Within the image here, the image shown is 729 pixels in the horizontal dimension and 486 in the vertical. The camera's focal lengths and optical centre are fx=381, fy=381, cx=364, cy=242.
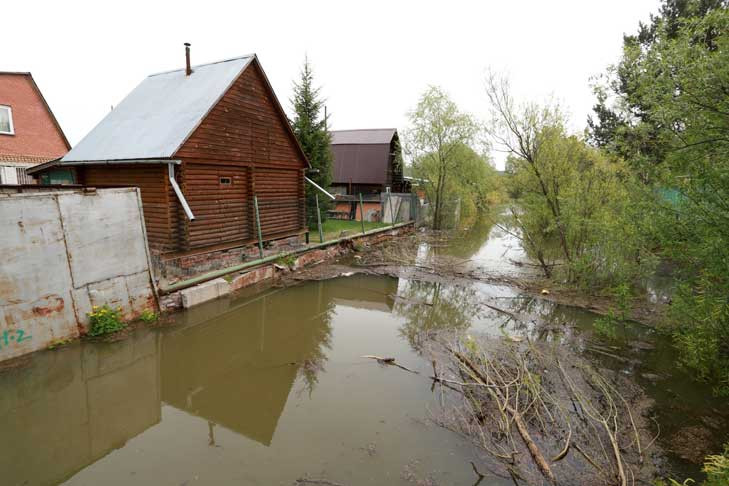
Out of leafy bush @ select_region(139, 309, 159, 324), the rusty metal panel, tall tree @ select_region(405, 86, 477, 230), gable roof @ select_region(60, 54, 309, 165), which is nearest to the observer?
the rusty metal panel

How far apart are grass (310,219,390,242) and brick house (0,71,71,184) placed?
12.5m

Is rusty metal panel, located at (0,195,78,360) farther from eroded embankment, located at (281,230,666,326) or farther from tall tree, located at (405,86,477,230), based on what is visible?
tall tree, located at (405,86,477,230)

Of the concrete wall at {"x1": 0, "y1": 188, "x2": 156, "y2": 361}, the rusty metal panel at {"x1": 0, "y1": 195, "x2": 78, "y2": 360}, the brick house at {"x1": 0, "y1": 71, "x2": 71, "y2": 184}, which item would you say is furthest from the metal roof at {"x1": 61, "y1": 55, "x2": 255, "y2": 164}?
the brick house at {"x1": 0, "y1": 71, "x2": 71, "y2": 184}

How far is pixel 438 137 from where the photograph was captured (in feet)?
67.8

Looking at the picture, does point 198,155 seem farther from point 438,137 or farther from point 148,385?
point 438,137

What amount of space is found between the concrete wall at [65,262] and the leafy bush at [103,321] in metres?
0.11

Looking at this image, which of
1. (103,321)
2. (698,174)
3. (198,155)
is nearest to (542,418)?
(698,174)

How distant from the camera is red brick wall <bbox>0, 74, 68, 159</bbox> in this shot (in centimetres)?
1648

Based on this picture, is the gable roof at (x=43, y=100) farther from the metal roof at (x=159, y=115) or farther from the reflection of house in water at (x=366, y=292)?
the reflection of house in water at (x=366, y=292)

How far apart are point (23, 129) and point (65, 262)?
1601 centimetres

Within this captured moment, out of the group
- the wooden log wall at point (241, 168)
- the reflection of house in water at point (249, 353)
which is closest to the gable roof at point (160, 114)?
the wooden log wall at point (241, 168)

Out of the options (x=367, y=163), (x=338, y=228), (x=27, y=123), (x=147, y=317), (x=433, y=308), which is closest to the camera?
(x=147, y=317)

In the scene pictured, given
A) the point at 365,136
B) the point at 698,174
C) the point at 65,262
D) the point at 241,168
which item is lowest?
the point at 65,262

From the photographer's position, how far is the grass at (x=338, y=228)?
51.6ft
